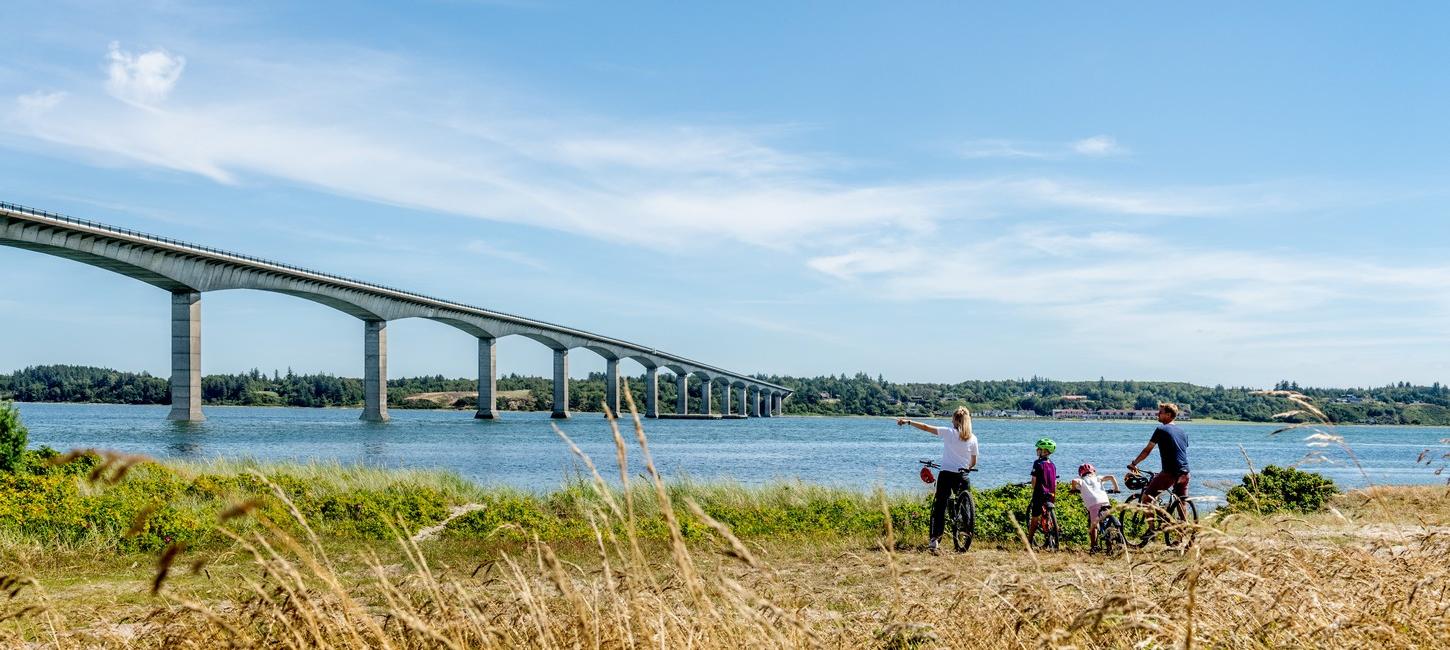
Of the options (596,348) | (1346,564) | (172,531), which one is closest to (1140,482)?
(1346,564)

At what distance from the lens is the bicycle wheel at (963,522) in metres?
12.1

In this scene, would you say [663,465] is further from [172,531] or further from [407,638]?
[407,638]

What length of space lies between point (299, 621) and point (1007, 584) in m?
3.14

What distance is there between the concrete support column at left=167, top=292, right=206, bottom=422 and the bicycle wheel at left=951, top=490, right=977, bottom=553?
52.1 meters

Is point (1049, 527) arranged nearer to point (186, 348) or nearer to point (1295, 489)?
point (1295, 489)

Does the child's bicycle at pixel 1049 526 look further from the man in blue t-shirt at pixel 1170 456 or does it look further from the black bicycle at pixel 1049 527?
the man in blue t-shirt at pixel 1170 456

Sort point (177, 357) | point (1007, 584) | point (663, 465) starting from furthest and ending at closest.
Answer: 1. point (177, 357)
2. point (663, 465)
3. point (1007, 584)

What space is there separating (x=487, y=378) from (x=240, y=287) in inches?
1120

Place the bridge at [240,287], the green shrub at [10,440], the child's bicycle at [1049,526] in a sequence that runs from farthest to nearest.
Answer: the bridge at [240,287], the green shrub at [10,440], the child's bicycle at [1049,526]

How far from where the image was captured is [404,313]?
238 ft

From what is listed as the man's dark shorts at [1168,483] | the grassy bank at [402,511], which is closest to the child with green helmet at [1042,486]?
the man's dark shorts at [1168,483]

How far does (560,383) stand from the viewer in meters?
91.2

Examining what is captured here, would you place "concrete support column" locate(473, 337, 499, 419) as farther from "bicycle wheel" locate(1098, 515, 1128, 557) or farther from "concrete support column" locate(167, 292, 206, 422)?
"bicycle wheel" locate(1098, 515, 1128, 557)

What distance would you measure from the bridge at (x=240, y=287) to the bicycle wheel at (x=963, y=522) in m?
19.1
